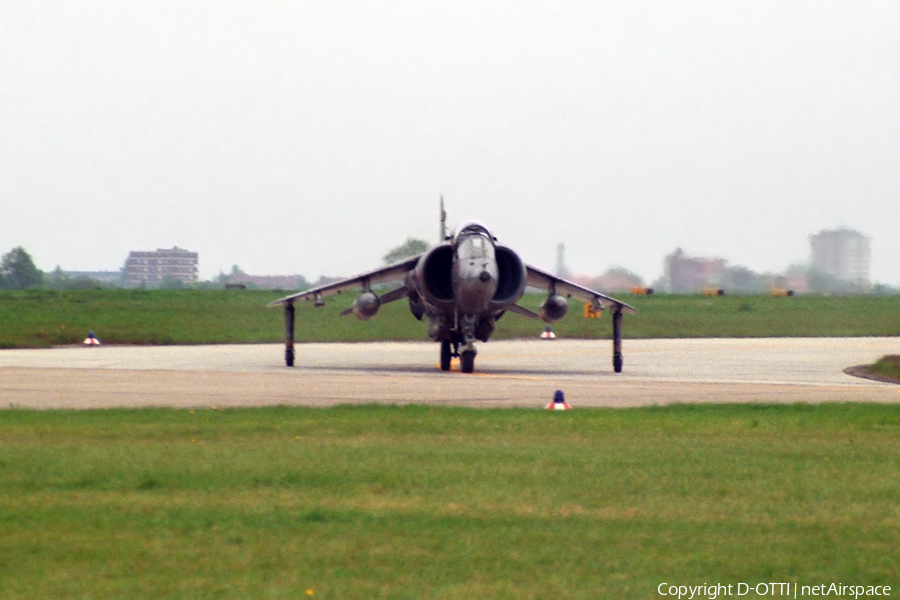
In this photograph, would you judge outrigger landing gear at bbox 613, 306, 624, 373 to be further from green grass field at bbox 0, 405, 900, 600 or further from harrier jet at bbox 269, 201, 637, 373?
green grass field at bbox 0, 405, 900, 600

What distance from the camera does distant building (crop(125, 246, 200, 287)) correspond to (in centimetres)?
10688

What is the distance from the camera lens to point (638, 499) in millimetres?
8867

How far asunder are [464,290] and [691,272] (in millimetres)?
23596

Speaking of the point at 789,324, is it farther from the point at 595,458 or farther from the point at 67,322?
the point at 595,458

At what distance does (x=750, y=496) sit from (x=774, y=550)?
1.92 meters

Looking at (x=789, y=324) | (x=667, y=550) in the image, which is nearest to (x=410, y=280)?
(x=667, y=550)

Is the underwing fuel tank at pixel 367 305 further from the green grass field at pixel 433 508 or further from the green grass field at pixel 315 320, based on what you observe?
the green grass field at pixel 315 320

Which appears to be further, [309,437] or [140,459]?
[309,437]

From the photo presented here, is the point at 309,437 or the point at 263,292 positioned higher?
the point at 263,292

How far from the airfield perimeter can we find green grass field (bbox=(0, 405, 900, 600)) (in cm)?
472

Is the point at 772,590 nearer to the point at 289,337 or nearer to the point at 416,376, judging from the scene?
the point at 416,376

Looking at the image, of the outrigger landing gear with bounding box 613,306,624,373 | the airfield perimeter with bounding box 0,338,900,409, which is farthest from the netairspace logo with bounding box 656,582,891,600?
the outrigger landing gear with bounding box 613,306,624,373

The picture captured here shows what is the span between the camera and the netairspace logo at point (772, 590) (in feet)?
20.1

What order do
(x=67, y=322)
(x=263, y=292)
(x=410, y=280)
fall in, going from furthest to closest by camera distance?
(x=263, y=292), (x=67, y=322), (x=410, y=280)
